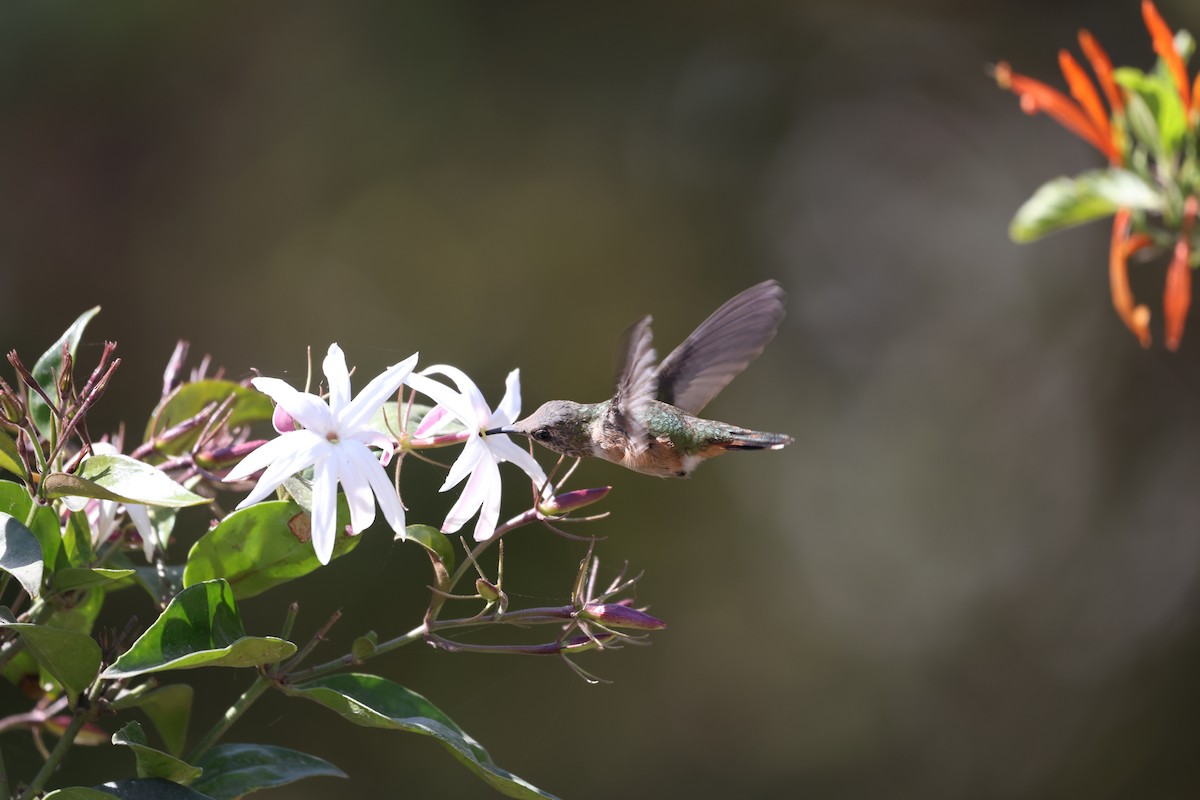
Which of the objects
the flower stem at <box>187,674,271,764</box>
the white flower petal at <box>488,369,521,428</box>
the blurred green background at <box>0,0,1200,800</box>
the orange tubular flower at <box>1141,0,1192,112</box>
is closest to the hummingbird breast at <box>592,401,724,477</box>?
the white flower petal at <box>488,369,521,428</box>

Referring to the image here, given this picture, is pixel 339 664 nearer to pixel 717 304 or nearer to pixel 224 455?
pixel 224 455

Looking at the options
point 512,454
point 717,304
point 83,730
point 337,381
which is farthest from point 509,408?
point 717,304

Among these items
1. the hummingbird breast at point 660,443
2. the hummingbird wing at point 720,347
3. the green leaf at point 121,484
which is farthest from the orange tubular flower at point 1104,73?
the green leaf at point 121,484

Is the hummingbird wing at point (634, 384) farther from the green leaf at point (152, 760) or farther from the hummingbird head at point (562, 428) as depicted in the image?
the green leaf at point (152, 760)

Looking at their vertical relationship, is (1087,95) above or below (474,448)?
above

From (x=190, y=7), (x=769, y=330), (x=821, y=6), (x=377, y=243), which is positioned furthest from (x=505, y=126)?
(x=769, y=330)

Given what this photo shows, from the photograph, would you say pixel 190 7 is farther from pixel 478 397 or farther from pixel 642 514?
pixel 478 397
